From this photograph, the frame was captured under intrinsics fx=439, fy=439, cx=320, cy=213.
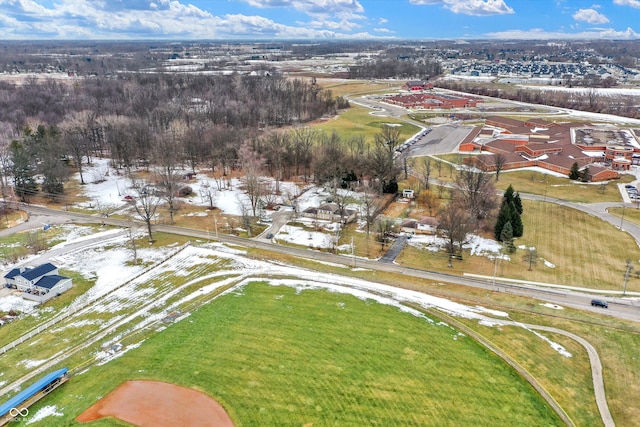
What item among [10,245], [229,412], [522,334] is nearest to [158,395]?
[229,412]

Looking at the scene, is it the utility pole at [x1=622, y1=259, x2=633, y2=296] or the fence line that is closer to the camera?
the fence line

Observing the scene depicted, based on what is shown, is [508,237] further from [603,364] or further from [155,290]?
[155,290]

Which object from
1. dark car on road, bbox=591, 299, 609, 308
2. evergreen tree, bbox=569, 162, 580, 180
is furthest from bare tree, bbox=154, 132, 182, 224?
evergreen tree, bbox=569, 162, 580, 180

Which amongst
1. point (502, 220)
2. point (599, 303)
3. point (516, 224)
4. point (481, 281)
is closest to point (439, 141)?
point (516, 224)

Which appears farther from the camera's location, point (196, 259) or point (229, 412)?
point (196, 259)

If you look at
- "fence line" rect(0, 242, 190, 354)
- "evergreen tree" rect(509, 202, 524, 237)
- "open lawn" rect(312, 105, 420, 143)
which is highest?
"open lawn" rect(312, 105, 420, 143)

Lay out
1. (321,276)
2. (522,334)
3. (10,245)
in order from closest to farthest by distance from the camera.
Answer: (522,334)
(321,276)
(10,245)

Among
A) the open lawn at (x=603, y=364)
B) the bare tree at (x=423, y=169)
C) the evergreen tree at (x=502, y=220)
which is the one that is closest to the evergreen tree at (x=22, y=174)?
the bare tree at (x=423, y=169)

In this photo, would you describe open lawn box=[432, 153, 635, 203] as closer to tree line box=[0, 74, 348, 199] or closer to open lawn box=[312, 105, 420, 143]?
open lawn box=[312, 105, 420, 143]

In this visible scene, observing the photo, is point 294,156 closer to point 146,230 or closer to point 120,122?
point 146,230
